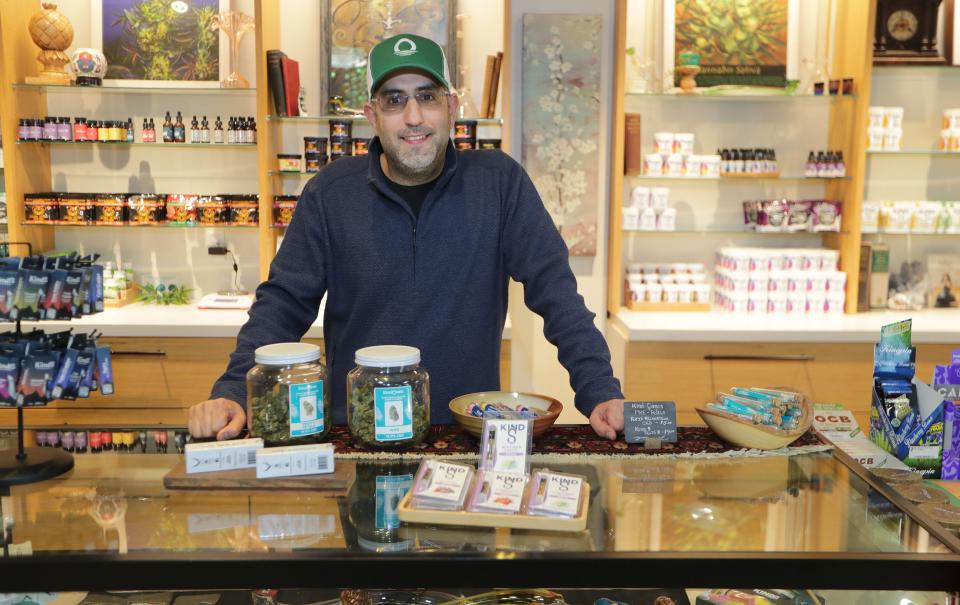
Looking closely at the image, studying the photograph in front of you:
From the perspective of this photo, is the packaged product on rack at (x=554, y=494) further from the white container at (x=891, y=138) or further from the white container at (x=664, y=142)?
the white container at (x=891, y=138)

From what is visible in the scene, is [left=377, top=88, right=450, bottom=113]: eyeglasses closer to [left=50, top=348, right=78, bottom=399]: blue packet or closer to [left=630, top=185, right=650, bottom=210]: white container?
[left=50, top=348, right=78, bottom=399]: blue packet

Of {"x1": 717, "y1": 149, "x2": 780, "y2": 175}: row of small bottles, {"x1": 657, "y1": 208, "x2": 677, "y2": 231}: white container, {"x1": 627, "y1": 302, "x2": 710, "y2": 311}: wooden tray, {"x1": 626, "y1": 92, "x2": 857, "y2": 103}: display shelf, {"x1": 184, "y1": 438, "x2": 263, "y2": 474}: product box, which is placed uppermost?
{"x1": 626, "y1": 92, "x2": 857, "y2": 103}: display shelf

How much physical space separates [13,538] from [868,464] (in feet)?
5.57

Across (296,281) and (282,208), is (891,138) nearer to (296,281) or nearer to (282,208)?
(282,208)

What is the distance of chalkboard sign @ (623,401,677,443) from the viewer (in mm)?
1786

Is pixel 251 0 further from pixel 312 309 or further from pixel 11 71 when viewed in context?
pixel 312 309

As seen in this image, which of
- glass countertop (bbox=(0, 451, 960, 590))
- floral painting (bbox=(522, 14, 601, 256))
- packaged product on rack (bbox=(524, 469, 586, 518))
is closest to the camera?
glass countertop (bbox=(0, 451, 960, 590))

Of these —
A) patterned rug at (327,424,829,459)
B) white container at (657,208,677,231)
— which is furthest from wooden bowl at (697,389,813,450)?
white container at (657,208,677,231)

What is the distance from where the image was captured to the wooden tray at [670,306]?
438 centimetres

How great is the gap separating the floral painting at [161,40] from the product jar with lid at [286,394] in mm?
3132

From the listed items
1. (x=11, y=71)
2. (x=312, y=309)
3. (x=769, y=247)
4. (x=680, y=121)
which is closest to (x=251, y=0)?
(x=11, y=71)

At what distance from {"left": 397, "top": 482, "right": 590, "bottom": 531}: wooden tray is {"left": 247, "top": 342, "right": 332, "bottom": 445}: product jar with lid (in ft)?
1.35

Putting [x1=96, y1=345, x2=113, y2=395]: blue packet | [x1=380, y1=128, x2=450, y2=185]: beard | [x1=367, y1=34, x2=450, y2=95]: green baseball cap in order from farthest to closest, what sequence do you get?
[x1=380, y1=128, x2=450, y2=185]: beard
[x1=367, y1=34, x2=450, y2=95]: green baseball cap
[x1=96, y1=345, x2=113, y2=395]: blue packet

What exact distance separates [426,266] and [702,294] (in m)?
2.36
